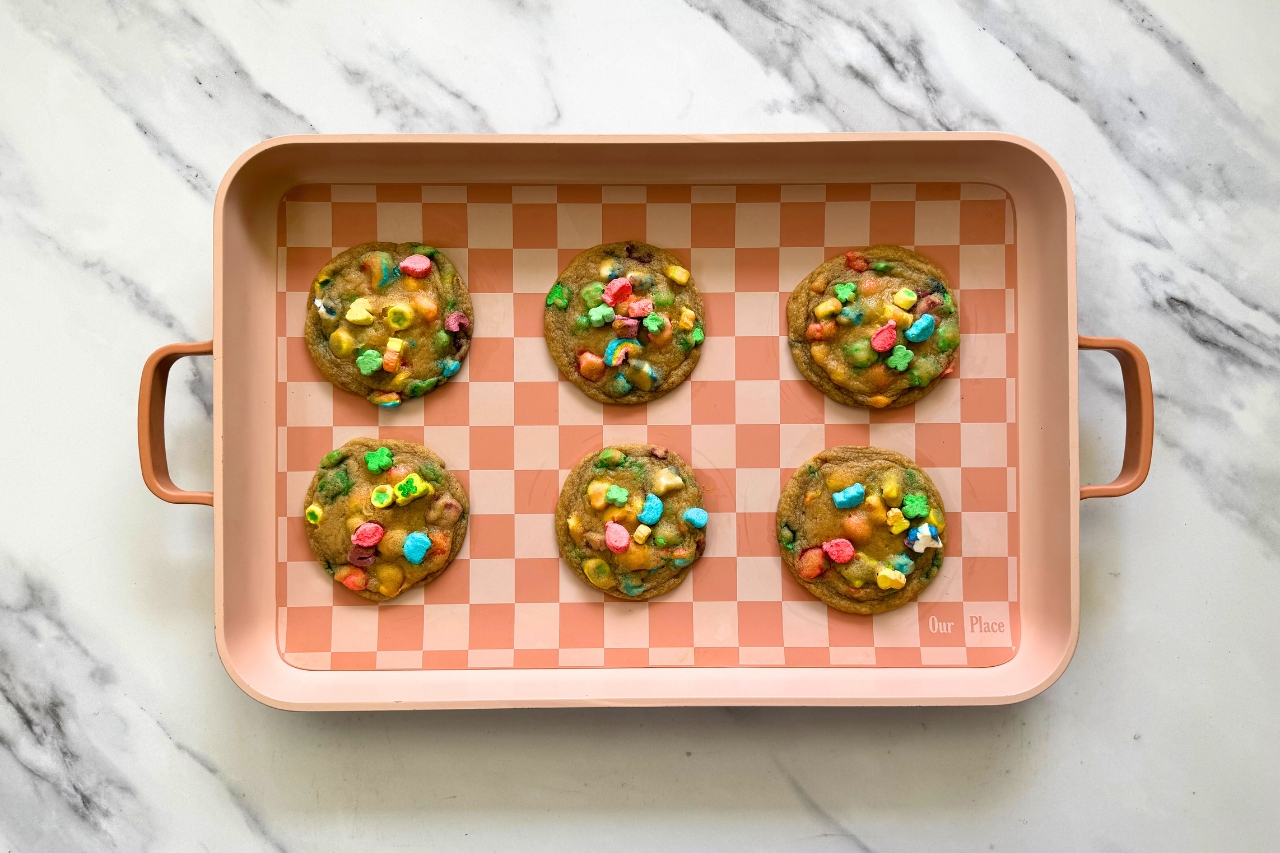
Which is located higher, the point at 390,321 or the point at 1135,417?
the point at 1135,417

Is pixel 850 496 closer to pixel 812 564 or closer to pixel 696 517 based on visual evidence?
pixel 812 564

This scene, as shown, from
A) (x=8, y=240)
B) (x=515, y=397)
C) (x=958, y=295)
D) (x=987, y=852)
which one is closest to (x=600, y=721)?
(x=515, y=397)

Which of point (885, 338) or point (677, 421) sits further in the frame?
point (677, 421)

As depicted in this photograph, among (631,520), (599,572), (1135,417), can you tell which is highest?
(1135,417)

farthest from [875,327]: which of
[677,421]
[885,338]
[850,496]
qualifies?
[677,421]

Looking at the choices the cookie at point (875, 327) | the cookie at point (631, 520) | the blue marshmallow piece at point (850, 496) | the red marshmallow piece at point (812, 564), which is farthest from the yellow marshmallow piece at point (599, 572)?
the cookie at point (875, 327)

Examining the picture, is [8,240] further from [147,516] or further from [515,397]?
[515,397]

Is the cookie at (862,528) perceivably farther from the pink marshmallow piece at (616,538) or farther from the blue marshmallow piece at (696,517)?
the pink marshmallow piece at (616,538)

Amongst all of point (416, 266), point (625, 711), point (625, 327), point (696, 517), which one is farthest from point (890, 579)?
point (416, 266)
